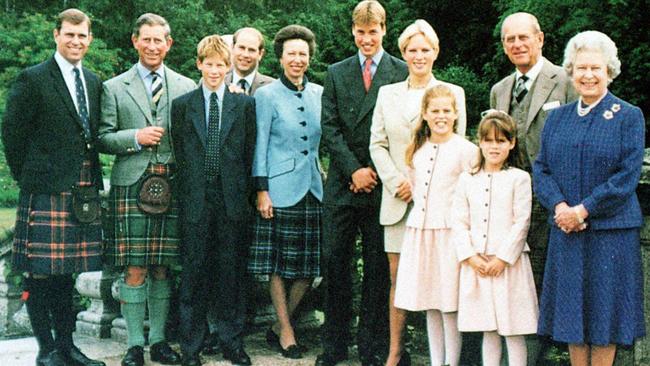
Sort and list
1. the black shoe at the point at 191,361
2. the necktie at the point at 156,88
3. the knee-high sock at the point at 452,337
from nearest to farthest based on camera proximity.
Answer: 1. the knee-high sock at the point at 452,337
2. the black shoe at the point at 191,361
3. the necktie at the point at 156,88

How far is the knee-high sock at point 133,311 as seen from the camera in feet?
16.2

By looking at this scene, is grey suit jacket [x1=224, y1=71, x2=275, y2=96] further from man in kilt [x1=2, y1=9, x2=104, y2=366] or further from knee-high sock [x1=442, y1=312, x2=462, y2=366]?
knee-high sock [x1=442, y1=312, x2=462, y2=366]

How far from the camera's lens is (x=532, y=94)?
4.60 metres

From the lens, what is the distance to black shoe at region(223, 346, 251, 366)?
4953 millimetres

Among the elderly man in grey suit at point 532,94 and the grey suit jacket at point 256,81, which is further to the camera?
the grey suit jacket at point 256,81

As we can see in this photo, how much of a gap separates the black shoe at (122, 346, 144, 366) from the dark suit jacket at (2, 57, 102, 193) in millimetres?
1047

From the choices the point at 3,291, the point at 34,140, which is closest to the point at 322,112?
the point at 34,140

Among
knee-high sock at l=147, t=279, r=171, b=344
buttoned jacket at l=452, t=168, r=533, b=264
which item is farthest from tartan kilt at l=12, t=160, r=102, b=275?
buttoned jacket at l=452, t=168, r=533, b=264

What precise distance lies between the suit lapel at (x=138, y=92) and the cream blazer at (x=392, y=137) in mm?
1386

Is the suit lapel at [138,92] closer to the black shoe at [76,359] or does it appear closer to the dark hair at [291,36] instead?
the dark hair at [291,36]

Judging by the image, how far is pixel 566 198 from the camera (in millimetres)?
4000

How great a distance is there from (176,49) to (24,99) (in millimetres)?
12331

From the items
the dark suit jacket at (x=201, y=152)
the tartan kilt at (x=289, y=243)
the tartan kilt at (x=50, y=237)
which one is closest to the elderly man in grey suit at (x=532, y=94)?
the tartan kilt at (x=289, y=243)

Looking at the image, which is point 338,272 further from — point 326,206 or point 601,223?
point 601,223
